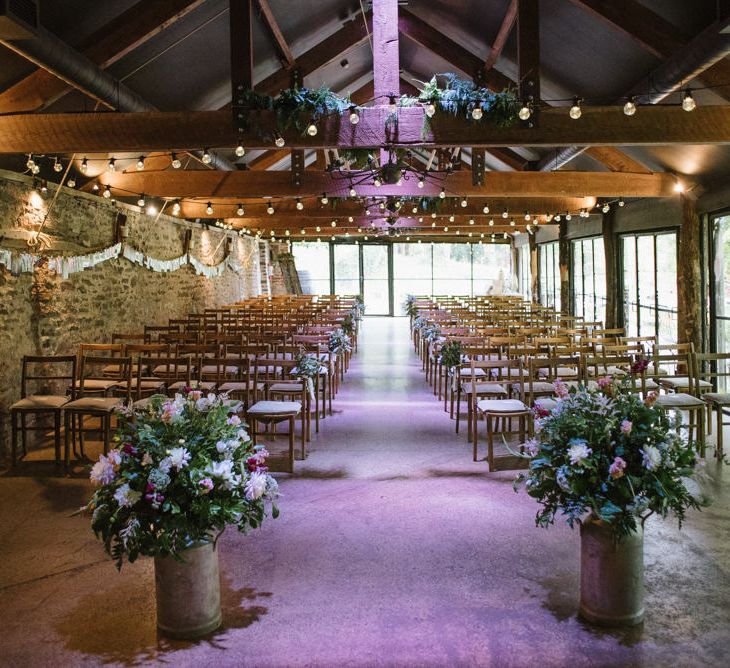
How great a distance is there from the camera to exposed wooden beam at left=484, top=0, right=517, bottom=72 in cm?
803

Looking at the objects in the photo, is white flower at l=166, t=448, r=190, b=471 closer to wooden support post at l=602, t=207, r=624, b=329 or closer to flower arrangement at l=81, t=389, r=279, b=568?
flower arrangement at l=81, t=389, r=279, b=568

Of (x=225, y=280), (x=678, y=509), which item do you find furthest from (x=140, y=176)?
(x=678, y=509)

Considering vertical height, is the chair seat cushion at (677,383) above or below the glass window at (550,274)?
below

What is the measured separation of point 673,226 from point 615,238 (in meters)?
2.85

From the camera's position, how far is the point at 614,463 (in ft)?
9.99

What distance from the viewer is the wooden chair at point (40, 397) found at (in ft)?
20.3

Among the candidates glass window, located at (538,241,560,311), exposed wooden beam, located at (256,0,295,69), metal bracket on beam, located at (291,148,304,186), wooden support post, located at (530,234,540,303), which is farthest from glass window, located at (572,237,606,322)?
exposed wooden beam, located at (256,0,295,69)

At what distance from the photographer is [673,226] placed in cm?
1075

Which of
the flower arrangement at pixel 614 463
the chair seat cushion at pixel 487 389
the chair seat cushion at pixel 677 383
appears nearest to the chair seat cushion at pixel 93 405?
the chair seat cushion at pixel 487 389

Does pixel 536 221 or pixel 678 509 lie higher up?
pixel 536 221

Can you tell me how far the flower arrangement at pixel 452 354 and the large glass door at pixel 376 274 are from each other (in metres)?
18.1

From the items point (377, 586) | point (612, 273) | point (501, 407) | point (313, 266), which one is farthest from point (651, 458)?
point (313, 266)

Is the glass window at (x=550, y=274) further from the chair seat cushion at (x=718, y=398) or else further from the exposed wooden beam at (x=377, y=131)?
the exposed wooden beam at (x=377, y=131)

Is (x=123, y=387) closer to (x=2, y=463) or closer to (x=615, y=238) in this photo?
(x=2, y=463)
